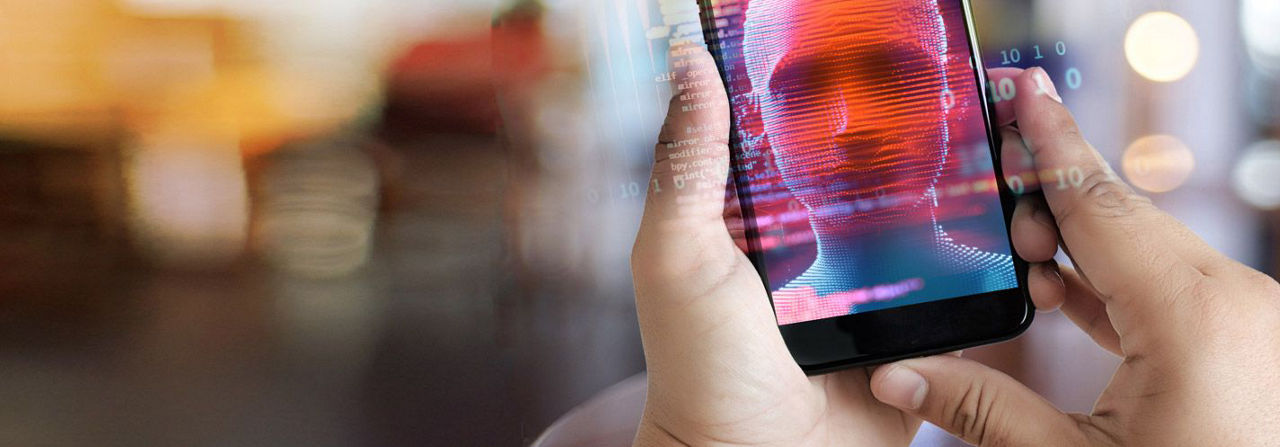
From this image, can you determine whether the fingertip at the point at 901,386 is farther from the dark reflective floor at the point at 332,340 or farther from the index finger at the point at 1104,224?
the dark reflective floor at the point at 332,340

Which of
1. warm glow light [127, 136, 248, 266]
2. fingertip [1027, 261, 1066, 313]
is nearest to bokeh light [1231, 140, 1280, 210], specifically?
fingertip [1027, 261, 1066, 313]

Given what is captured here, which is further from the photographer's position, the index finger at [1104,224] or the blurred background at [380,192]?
the blurred background at [380,192]

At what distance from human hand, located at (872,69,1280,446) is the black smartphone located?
12 mm

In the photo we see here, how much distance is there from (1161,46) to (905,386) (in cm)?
51

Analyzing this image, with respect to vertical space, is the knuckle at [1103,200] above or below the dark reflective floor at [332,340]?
above

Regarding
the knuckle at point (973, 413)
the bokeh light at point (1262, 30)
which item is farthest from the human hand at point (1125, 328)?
the bokeh light at point (1262, 30)

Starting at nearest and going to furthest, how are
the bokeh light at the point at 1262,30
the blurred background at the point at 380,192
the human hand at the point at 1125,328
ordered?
the human hand at the point at 1125,328
the blurred background at the point at 380,192
the bokeh light at the point at 1262,30

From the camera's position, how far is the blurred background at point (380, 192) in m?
0.43

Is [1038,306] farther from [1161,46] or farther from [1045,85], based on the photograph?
A: [1161,46]

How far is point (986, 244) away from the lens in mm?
280

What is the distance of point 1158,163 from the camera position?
609 mm

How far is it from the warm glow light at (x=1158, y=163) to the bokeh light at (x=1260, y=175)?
0.15 feet

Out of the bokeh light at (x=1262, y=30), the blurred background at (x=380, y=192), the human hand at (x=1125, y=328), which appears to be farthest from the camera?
the bokeh light at (x=1262, y=30)

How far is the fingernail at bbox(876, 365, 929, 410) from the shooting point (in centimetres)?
27
